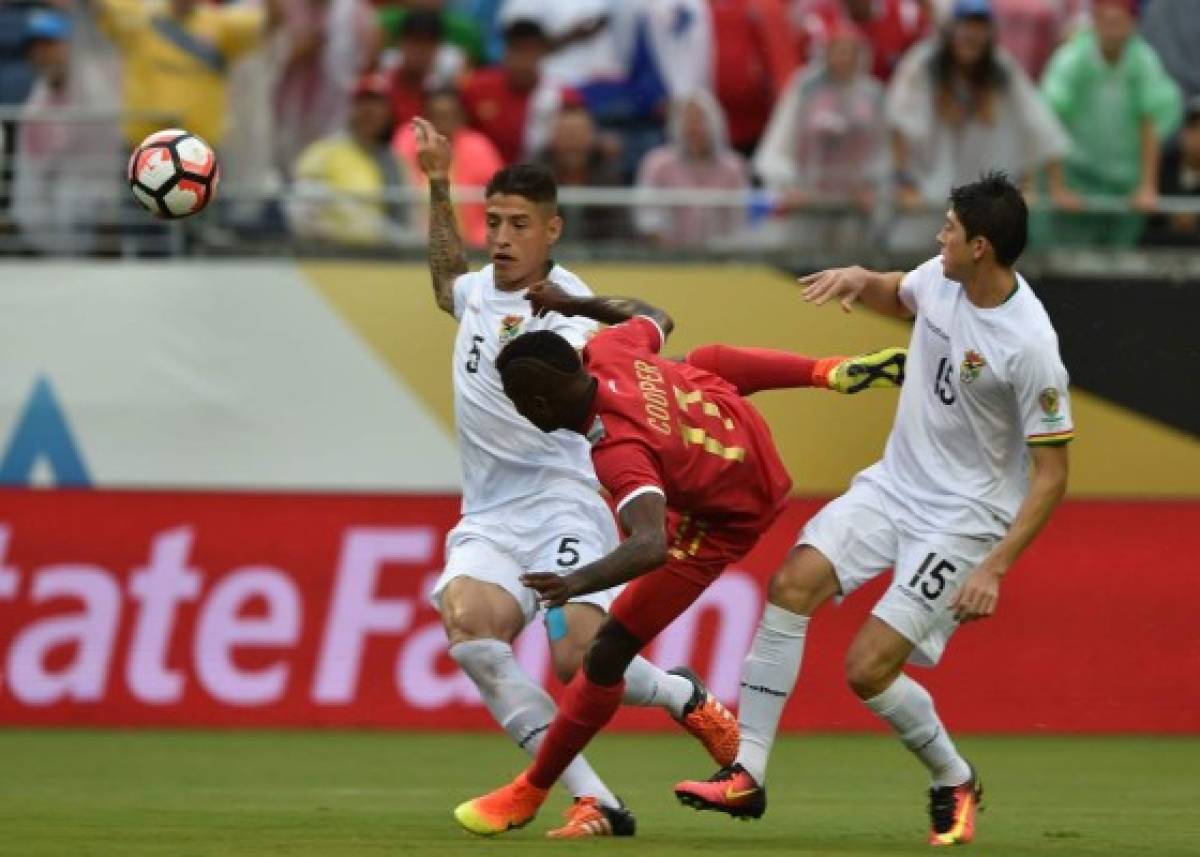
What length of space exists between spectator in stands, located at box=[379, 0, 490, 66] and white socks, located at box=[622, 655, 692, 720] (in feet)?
29.3

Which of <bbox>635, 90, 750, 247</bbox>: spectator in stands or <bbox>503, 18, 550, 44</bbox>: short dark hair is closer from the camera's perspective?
<bbox>635, 90, 750, 247</bbox>: spectator in stands

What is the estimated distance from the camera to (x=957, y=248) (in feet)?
31.5

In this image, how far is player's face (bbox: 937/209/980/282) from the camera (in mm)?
9578

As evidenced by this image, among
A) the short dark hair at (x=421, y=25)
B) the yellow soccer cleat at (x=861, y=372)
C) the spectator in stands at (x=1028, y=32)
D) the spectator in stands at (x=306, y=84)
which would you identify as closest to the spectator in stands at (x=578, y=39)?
the short dark hair at (x=421, y=25)

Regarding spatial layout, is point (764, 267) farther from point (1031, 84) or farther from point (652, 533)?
point (652, 533)

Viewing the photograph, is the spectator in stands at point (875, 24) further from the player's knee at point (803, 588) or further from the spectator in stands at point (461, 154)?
the player's knee at point (803, 588)

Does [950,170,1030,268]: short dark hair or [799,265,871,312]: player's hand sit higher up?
[950,170,1030,268]: short dark hair

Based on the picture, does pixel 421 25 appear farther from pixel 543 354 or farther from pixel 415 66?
pixel 543 354

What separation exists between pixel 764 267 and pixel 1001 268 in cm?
731

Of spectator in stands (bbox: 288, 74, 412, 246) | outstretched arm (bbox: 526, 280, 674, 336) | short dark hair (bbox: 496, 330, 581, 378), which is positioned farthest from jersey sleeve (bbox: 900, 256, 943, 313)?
spectator in stands (bbox: 288, 74, 412, 246)

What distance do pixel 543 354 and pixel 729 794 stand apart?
6.14ft

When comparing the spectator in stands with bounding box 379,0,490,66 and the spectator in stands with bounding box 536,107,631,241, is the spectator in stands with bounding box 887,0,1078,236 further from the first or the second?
the spectator in stands with bounding box 379,0,490,66

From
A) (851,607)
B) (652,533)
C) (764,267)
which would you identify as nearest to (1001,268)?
(652,533)

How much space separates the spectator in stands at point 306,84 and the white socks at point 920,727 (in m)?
8.58
